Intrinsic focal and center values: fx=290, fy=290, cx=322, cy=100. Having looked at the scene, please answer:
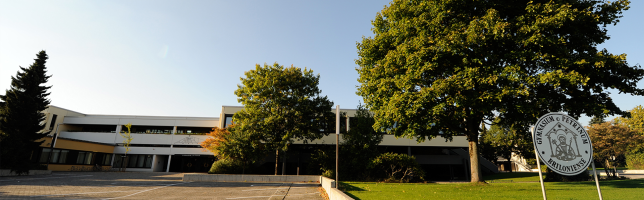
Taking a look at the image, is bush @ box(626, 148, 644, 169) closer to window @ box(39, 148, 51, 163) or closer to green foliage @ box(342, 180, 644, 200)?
green foliage @ box(342, 180, 644, 200)

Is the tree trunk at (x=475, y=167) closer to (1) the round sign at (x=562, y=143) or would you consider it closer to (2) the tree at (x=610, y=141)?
(1) the round sign at (x=562, y=143)

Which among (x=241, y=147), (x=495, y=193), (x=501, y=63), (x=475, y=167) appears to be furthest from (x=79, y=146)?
(x=501, y=63)

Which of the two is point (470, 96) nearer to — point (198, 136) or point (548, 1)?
point (548, 1)

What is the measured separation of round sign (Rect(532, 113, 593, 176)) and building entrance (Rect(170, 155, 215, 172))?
41.1 metres

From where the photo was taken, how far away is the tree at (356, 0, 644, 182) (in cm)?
1227

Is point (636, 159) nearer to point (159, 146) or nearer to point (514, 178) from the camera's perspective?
point (514, 178)

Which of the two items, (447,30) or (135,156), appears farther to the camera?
(135,156)

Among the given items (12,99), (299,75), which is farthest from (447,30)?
(12,99)

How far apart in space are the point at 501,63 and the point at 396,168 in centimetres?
1429

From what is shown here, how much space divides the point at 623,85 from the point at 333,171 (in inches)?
772

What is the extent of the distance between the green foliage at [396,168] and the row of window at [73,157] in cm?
3392

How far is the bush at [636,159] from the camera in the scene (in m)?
45.2

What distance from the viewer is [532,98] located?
529 inches

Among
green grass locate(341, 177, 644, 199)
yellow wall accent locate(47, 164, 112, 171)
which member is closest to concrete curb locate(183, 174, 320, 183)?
green grass locate(341, 177, 644, 199)
